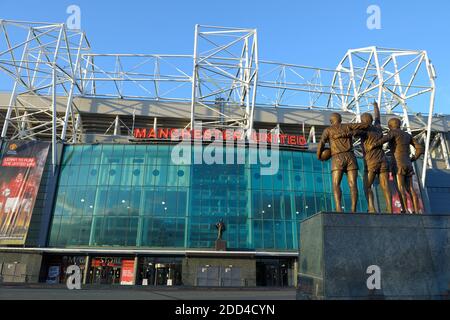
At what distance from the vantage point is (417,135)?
52.3 metres

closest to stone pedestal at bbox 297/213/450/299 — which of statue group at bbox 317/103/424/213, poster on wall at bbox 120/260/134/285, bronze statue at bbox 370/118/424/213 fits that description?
statue group at bbox 317/103/424/213

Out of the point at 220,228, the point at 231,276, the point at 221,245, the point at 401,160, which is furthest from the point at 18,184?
the point at 401,160

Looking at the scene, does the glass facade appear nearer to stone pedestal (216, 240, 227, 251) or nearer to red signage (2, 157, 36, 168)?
stone pedestal (216, 240, 227, 251)

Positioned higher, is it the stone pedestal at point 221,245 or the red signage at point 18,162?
the red signage at point 18,162

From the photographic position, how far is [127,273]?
3556 centimetres

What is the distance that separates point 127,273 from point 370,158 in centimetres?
3117

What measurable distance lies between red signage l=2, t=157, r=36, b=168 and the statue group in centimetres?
3570

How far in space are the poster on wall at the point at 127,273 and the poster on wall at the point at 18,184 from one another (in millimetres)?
10203

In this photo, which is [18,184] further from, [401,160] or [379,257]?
[379,257]

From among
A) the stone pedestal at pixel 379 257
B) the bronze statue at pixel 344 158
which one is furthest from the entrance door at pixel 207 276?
the stone pedestal at pixel 379 257

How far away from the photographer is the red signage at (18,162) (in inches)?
1451

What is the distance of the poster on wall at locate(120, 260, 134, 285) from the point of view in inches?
1387

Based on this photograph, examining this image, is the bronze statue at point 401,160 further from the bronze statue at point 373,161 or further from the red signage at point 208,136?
the red signage at point 208,136

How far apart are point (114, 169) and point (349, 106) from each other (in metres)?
35.3
